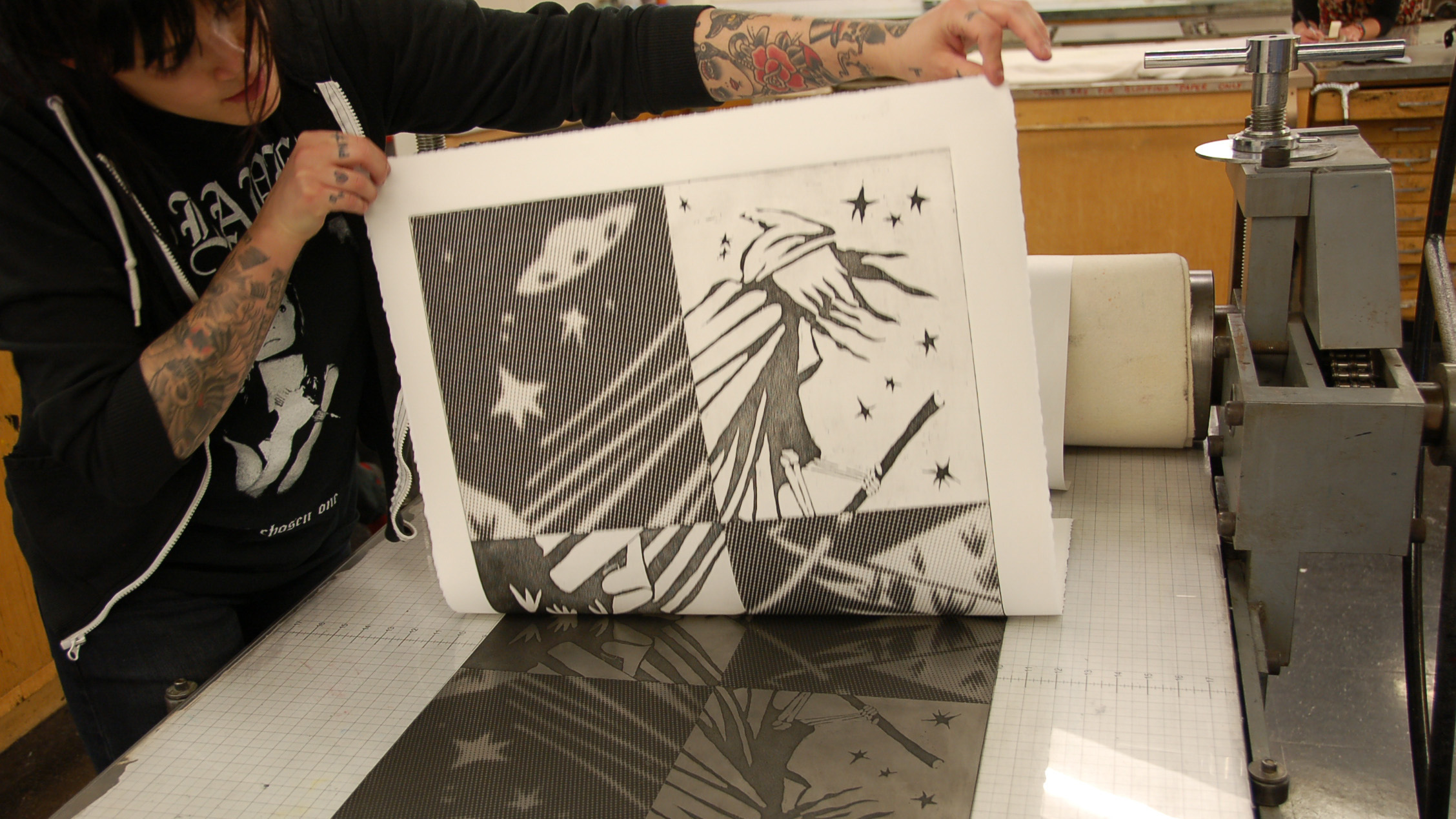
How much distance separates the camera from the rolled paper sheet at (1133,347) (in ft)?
3.12

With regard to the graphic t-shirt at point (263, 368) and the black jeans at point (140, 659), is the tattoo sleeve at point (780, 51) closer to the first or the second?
the graphic t-shirt at point (263, 368)

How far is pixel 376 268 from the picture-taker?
0.85 meters

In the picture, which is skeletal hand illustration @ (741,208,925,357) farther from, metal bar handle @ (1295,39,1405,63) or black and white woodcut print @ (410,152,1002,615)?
metal bar handle @ (1295,39,1405,63)

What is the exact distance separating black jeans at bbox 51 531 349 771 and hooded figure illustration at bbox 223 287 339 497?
12cm

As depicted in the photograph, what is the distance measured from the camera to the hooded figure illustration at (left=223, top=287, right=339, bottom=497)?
85 centimetres

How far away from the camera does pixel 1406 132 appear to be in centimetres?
247

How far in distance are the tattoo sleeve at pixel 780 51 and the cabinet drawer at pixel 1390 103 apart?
2.06 m

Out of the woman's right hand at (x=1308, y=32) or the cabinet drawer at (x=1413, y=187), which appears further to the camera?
the cabinet drawer at (x=1413, y=187)

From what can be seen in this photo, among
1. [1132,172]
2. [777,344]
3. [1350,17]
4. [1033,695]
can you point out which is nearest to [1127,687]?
[1033,695]

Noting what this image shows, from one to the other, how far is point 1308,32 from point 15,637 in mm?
3076

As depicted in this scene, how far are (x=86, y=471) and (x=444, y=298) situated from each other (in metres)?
0.29

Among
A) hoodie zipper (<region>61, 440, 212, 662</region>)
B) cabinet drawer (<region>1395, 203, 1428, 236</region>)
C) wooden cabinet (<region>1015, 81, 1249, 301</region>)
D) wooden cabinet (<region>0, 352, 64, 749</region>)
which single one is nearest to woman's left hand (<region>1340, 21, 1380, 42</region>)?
wooden cabinet (<region>1015, 81, 1249, 301</region>)

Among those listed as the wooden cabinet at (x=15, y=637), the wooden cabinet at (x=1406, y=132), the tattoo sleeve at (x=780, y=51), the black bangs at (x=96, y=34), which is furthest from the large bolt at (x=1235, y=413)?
the wooden cabinet at (x=1406, y=132)

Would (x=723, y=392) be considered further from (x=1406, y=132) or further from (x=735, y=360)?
(x=1406, y=132)
